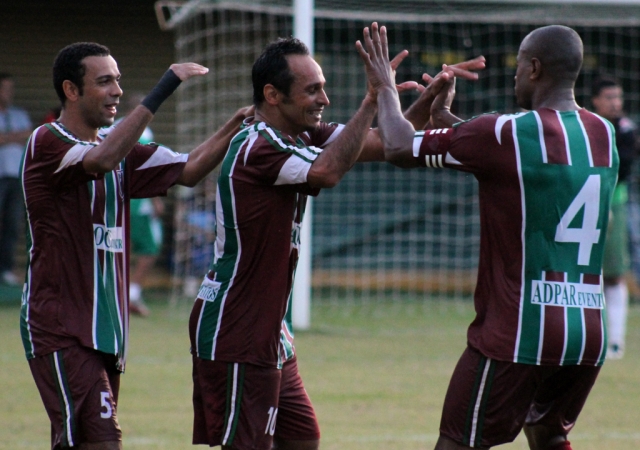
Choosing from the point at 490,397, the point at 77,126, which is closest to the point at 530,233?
the point at 490,397

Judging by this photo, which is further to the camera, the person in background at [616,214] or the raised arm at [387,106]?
the person in background at [616,214]

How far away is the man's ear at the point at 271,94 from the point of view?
Result: 439cm

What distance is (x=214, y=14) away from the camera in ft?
47.4

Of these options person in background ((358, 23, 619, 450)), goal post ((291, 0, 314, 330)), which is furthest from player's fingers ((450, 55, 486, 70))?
goal post ((291, 0, 314, 330))

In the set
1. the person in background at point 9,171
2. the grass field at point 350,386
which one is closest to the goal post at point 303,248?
the grass field at point 350,386

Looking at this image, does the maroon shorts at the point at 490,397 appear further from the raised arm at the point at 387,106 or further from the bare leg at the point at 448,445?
the raised arm at the point at 387,106

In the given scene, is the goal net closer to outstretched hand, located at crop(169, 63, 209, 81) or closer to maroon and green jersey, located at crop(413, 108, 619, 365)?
outstretched hand, located at crop(169, 63, 209, 81)

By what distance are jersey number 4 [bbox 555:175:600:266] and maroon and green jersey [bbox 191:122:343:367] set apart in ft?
3.37

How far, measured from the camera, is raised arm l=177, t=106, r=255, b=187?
15.9 ft

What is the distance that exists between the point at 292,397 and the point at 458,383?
0.77 metres

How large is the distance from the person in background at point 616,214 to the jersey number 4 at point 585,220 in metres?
5.16

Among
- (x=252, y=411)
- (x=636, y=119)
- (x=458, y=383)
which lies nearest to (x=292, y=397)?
(x=252, y=411)

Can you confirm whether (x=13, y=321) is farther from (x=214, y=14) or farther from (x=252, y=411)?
(x=252, y=411)

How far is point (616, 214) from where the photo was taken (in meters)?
9.69
